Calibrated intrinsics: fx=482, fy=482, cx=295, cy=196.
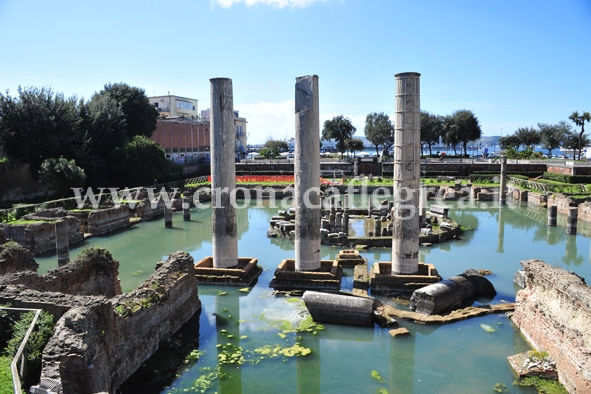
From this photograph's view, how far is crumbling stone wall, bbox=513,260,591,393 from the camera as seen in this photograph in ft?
29.4

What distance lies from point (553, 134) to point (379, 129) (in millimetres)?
28009

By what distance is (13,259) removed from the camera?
13.3m

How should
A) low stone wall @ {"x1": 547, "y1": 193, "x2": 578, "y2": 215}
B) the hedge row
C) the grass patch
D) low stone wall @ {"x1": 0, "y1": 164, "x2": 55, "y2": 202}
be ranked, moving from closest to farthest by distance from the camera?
the grass patch < low stone wall @ {"x1": 547, "y1": 193, "x2": 578, "y2": 215} < low stone wall @ {"x1": 0, "y1": 164, "x2": 55, "y2": 202} < the hedge row

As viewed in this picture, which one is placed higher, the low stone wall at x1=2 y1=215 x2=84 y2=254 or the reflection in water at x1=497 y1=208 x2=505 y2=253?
the low stone wall at x1=2 y1=215 x2=84 y2=254

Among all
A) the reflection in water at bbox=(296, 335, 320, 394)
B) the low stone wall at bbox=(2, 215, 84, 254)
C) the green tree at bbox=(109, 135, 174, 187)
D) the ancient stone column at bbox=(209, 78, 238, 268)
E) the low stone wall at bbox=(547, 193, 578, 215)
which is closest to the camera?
the reflection in water at bbox=(296, 335, 320, 394)

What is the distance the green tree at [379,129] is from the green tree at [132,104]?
37.6 metres

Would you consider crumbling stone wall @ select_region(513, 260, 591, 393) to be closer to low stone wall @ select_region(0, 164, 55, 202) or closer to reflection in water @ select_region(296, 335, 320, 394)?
reflection in water @ select_region(296, 335, 320, 394)

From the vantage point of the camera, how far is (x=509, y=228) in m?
27.5

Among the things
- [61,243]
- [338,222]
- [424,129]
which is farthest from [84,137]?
[424,129]

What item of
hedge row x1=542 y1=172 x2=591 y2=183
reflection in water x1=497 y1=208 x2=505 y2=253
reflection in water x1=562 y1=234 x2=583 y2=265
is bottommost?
reflection in water x1=562 y1=234 x2=583 y2=265

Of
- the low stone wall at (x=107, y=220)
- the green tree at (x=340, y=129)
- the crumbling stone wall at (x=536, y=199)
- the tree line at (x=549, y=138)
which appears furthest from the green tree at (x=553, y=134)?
the low stone wall at (x=107, y=220)

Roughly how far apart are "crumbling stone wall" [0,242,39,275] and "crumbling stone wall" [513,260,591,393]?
13.4 meters

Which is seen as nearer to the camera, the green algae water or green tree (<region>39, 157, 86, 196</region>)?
the green algae water

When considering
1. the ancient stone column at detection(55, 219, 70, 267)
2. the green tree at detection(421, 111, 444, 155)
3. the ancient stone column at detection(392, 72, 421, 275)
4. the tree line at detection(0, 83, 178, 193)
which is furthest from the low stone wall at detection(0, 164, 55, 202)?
the green tree at detection(421, 111, 444, 155)
